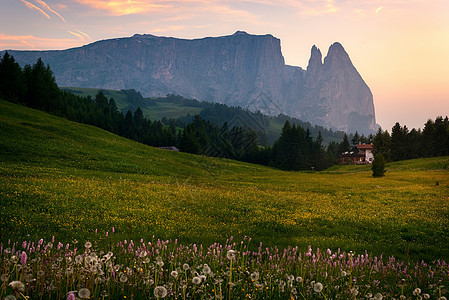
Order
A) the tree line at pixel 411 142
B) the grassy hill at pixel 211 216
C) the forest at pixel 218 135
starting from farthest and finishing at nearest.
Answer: the tree line at pixel 411 142 < the forest at pixel 218 135 < the grassy hill at pixel 211 216

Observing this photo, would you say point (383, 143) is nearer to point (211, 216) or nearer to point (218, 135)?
point (218, 135)

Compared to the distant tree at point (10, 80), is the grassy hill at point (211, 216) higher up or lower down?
lower down

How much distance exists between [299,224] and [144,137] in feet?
455

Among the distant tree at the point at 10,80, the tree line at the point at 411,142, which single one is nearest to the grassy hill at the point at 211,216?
the distant tree at the point at 10,80

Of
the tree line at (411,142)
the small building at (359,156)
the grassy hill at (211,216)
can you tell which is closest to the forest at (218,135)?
the tree line at (411,142)

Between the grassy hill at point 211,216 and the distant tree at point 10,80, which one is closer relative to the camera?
the grassy hill at point 211,216

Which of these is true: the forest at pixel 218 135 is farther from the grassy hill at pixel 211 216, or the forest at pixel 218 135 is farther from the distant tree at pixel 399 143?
the grassy hill at pixel 211 216

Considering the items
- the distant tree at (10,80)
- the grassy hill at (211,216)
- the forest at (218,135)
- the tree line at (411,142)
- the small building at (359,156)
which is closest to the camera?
the grassy hill at (211,216)

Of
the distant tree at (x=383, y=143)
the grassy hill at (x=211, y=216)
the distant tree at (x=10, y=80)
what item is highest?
the distant tree at (x=10, y=80)

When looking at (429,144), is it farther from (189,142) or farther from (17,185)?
(17,185)

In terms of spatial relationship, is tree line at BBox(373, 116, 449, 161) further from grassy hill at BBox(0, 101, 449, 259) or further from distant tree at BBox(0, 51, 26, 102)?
distant tree at BBox(0, 51, 26, 102)

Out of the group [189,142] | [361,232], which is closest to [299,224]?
[361,232]

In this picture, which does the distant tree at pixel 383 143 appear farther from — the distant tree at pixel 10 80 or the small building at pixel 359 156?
the distant tree at pixel 10 80

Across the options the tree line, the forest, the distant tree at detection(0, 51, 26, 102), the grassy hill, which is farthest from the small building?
the distant tree at detection(0, 51, 26, 102)
